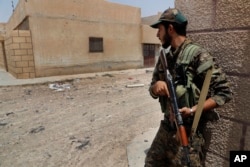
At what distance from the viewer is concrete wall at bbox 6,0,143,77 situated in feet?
32.4

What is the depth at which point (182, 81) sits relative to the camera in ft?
4.73

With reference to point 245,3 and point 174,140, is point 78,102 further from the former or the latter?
point 245,3

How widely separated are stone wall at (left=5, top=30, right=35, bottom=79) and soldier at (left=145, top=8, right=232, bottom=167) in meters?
9.36

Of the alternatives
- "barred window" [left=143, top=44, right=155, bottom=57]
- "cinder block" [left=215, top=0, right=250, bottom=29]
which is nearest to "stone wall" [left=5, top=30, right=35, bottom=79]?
"barred window" [left=143, top=44, right=155, bottom=57]

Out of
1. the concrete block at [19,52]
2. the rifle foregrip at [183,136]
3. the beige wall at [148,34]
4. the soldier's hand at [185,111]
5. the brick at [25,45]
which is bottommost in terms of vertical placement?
the rifle foregrip at [183,136]

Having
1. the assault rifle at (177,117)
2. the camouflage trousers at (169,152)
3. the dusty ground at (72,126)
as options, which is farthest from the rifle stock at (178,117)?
the dusty ground at (72,126)

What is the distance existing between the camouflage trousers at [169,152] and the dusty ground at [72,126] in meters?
1.05

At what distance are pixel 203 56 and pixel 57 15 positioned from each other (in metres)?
10.3

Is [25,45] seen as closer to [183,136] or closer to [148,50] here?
[148,50]

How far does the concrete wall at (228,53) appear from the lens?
1510 mm

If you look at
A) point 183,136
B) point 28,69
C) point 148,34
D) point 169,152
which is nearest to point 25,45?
point 28,69

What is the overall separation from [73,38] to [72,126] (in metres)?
Result: 7.88

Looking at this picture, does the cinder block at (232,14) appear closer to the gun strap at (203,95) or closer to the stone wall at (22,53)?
the gun strap at (203,95)

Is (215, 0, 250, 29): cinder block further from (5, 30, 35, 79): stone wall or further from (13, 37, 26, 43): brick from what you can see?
(13, 37, 26, 43): brick
